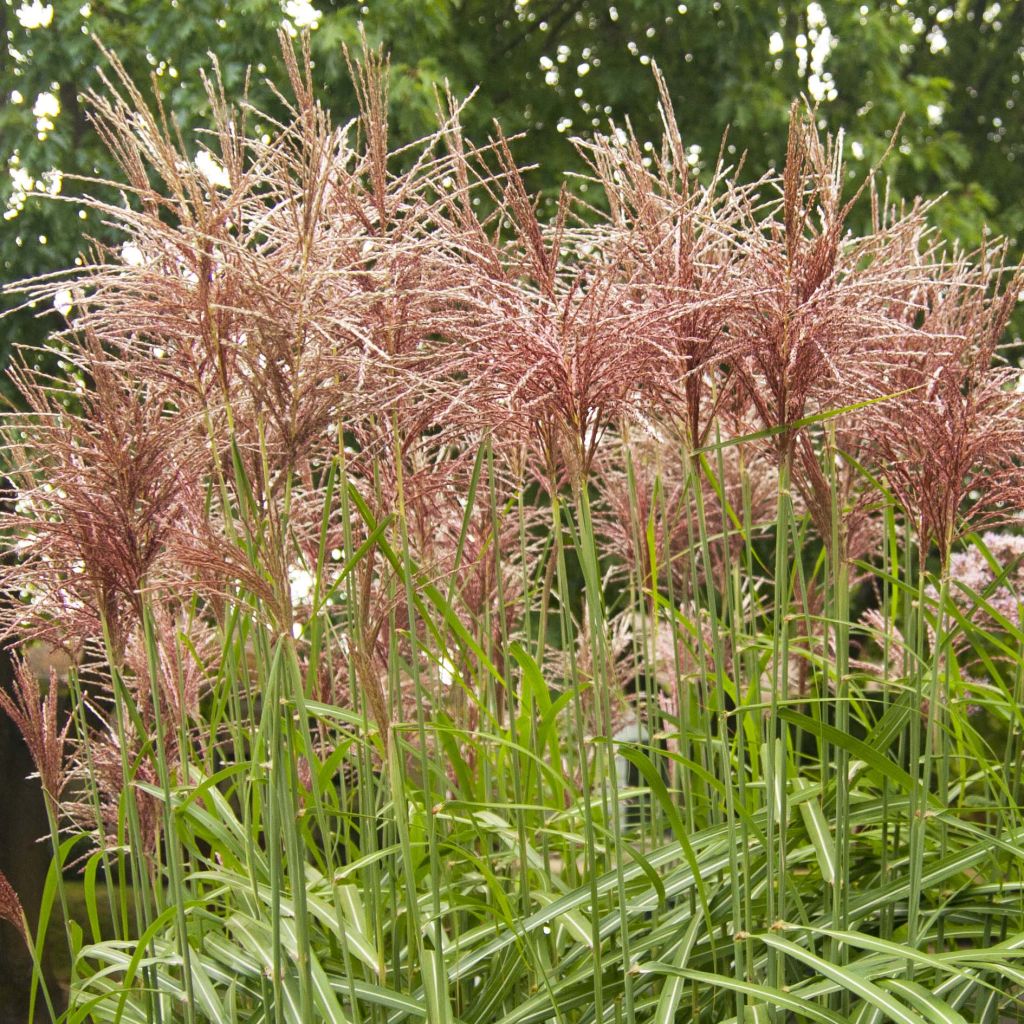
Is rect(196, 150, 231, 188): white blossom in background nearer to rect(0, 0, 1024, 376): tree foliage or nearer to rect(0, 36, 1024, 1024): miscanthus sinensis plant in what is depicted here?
rect(0, 36, 1024, 1024): miscanthus sinensis plant

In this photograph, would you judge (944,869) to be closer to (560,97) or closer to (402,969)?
(402,969)

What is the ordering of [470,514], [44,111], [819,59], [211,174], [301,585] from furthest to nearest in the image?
1. [819,59]
2. [44,111]
3. [301,585]
4. [470,514]
5. [211,174]

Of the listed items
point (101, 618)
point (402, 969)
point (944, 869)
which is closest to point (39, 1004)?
point (402, 969)

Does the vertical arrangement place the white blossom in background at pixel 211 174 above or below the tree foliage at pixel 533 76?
below

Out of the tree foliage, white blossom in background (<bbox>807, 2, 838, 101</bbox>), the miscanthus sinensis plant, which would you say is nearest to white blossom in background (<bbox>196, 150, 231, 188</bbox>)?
the miscanthus sinensis plant

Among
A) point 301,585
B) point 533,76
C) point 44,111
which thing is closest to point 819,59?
point 533,76

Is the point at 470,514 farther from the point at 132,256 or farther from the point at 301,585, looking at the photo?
the point at 301,585

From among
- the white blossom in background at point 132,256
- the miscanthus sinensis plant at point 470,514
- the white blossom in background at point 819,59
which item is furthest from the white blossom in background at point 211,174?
the white blossom in background at point 819,59

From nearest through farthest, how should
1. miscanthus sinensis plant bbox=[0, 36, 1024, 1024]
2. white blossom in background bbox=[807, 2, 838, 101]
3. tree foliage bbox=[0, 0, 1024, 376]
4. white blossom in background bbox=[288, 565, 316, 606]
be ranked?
miscanthus sinensis plant bbox=[0, 36, 1024, 1024] < white blossom in background bbox=[288, 565, 316, 606] < tree foliage bbox=[0, 0, 1024, 376] < white blossom in background bbox=[807, 2, 838, 101]

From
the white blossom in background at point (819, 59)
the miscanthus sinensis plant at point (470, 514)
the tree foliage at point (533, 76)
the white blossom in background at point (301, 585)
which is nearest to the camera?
the miscanthus sinensis plant at point (470, 514)

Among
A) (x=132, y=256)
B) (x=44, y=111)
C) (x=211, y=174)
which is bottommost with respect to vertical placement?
(x=132, y=256)

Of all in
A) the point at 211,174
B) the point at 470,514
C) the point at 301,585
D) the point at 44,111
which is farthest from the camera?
the point at 44,111

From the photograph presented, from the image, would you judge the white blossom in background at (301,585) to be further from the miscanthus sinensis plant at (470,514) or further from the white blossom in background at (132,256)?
the white blossom in background at (132,256)

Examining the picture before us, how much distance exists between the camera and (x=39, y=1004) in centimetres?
501
